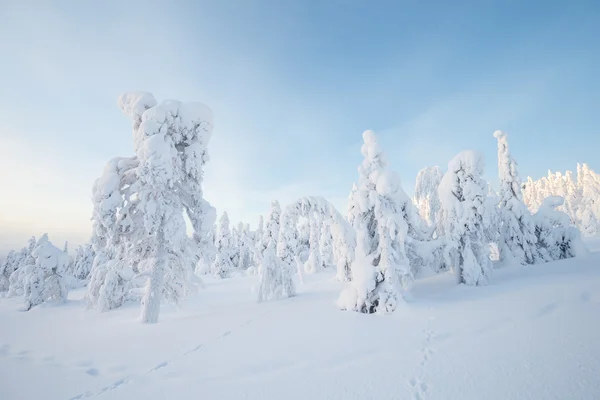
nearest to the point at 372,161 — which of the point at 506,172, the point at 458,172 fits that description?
the point at 458,172

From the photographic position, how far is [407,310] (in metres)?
10.2

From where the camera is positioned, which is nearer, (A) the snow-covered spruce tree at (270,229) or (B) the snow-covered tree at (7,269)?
(A) the snow-covered spruce tree at (270,229)

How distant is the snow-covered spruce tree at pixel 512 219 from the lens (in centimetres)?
1894

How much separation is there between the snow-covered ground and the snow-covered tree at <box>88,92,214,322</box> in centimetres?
216

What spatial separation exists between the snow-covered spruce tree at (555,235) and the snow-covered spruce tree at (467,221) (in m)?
8.06

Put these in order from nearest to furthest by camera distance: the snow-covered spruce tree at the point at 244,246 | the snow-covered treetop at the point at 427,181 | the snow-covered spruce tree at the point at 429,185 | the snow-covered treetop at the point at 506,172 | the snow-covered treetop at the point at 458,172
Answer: the snow-covered treetop at the point at 458,172 → the snow-covered treetop at the point at 506,172 → the snow-covered spruce tree at the point at 429,185 → the snow-covered treetop at the point at 427,181 → the snow-covered spruce tree at the point at 244,246

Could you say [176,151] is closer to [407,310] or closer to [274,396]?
[274,396]

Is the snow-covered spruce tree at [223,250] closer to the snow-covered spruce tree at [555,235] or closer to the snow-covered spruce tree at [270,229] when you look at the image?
the snow-covered spruce tree at [270,229]

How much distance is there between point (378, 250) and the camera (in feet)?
39.1

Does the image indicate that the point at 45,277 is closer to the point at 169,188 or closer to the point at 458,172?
the point at 169,188

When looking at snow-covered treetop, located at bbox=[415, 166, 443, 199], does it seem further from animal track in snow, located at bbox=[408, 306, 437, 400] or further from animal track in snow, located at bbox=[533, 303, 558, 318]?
animal track in snow, located at bbox=[408, 306, 437, 400]

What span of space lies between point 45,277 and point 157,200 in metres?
19.7

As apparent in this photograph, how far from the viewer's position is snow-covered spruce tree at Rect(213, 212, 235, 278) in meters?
41.2

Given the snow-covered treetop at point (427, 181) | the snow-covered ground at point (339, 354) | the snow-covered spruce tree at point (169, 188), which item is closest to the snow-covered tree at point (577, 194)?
the snow-covered treetop at point (427, 181)
